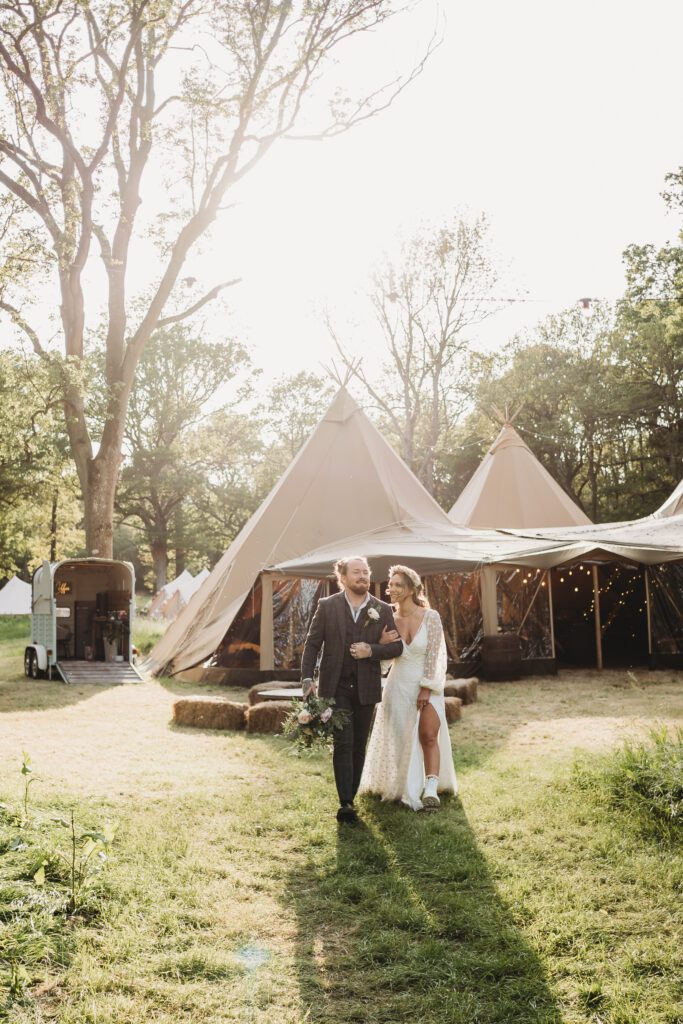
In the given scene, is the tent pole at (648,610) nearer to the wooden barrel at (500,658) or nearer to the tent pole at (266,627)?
the wooden barrel at (500,658)

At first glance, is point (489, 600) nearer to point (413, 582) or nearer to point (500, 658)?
point (500, 658)

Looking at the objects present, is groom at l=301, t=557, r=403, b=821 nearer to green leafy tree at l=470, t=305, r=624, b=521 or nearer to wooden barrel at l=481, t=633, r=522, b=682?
wooden barrel at l=481, t=633, r=522, b=682

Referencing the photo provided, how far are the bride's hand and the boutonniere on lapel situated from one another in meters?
0.10

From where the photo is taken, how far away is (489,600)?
12977 mm

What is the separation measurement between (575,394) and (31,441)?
61.9 ft

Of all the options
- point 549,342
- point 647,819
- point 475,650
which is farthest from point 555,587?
point 549,342

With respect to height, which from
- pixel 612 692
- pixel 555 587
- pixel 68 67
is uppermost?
pixel 68 67

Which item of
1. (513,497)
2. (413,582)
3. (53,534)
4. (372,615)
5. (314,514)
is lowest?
(372,615)

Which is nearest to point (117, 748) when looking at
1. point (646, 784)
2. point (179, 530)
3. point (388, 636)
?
point (388, 636)

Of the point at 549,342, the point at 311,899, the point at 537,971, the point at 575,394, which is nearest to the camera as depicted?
the point at 537,971

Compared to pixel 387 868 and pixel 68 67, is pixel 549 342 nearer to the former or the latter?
pixel 68 67

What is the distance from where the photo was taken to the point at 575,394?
28.8m

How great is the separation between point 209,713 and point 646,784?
468cm

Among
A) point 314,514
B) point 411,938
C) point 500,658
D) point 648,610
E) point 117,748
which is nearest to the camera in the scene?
point 411,938
